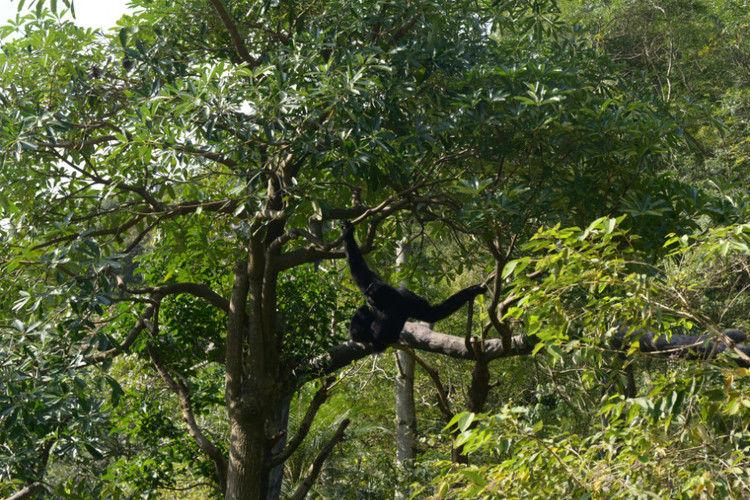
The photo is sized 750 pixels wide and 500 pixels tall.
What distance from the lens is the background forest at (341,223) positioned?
3.28 m

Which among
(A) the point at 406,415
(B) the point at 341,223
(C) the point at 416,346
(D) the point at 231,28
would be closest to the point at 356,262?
(B) the point at 341,223

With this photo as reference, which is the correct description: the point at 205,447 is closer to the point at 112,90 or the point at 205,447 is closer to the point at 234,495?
the point at 234,495

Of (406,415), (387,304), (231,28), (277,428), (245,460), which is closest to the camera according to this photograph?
(231,28)

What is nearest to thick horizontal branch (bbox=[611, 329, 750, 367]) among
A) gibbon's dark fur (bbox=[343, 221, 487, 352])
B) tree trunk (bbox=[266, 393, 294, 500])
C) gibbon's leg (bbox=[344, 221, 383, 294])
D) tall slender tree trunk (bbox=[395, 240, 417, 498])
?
gibbon's dark fur (bbox=[343, 221, 487, 352])

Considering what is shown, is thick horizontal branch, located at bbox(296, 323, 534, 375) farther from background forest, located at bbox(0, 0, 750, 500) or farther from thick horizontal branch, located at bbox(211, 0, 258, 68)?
thick horizontal branch, located at bbox(211, 0, 258, 68)

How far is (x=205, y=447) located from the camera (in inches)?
233

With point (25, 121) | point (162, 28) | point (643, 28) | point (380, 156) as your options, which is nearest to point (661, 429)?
point (380, 156)

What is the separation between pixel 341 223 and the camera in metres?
5.38

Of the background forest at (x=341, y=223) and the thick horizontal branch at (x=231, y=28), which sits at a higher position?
the thick horizontal branch at (x=231, y=28)

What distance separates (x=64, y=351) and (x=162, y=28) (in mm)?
2839

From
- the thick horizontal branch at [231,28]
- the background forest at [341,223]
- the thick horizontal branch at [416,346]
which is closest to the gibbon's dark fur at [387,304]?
the background forest at [341,223]

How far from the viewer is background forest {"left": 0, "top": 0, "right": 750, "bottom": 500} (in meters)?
3.28

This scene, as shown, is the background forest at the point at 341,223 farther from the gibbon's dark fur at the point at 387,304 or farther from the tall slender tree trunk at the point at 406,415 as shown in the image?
the tall slender tree trunk at the point at 406,415

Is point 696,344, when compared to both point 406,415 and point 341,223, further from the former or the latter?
point 406,415
